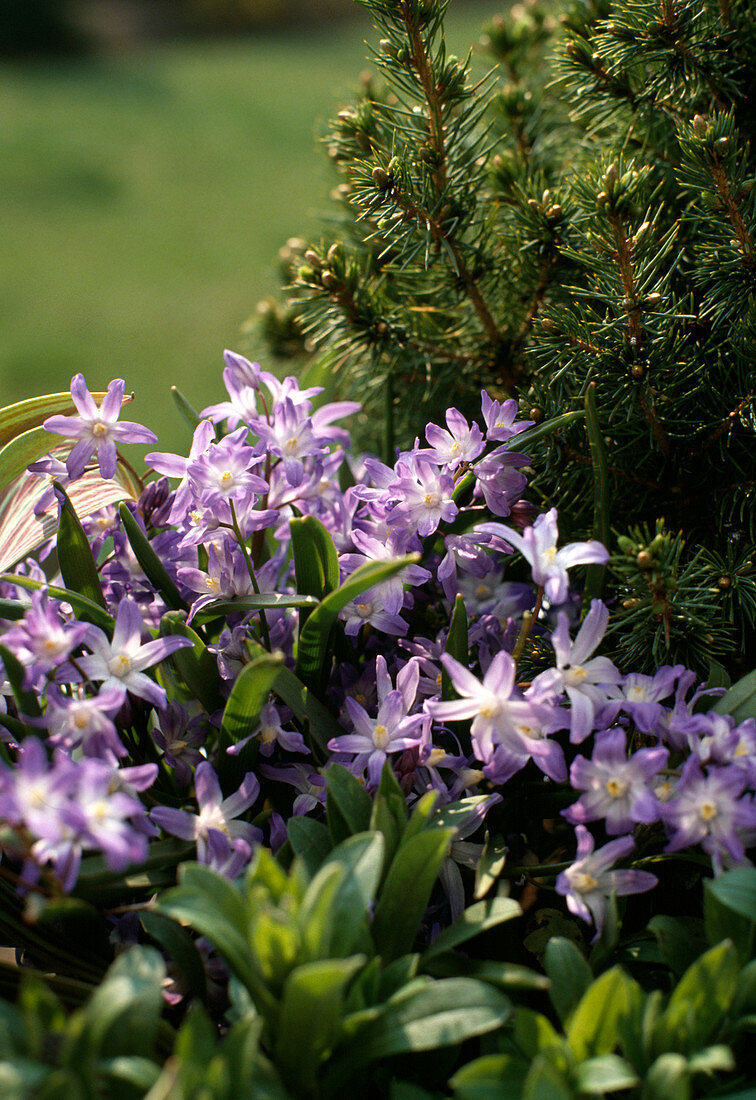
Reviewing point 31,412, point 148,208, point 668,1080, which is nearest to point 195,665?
point 31,412

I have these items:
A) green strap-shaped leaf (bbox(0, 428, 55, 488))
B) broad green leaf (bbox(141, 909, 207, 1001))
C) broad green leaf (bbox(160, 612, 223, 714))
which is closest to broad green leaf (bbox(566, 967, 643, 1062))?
broad green leaf (bbox(141, 909, 207, 1001))

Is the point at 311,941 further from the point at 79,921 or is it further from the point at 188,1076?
the point at 79,921

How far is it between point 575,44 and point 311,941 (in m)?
0.83

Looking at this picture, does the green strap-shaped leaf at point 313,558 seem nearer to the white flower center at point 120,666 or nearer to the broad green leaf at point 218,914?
the white flower center at point 120,666

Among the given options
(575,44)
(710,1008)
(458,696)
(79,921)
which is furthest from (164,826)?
(575,44)

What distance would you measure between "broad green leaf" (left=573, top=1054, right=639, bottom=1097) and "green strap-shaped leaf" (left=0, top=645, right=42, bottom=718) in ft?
1.27

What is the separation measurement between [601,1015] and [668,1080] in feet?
0.15

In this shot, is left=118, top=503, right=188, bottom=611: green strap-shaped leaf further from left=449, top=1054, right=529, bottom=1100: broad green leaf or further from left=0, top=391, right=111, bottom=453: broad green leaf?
left=449, top=1054, right=529, bottom=1100: broad green leaf

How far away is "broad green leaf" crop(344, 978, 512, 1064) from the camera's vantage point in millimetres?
484

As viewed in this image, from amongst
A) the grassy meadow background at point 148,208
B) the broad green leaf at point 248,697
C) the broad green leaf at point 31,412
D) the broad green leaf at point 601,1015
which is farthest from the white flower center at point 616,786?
the grassy meadow background at point 148,208

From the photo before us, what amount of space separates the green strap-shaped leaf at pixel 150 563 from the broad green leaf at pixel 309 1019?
0.32m

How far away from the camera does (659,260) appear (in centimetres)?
76

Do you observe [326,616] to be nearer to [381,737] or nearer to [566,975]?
[381,737]

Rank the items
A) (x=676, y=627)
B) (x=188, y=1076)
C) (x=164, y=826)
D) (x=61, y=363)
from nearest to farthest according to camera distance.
→ (x=188, y=1076)
(x=164, y=826)
(x=676, y=627)
(x=61, y=363)
